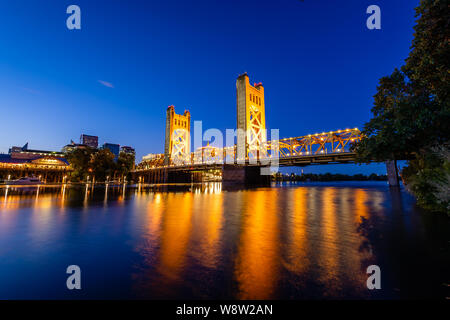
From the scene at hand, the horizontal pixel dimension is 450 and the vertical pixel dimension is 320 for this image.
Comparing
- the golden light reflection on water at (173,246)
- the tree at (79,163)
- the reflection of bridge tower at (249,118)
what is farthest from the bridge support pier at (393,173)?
the tree at (79,163)

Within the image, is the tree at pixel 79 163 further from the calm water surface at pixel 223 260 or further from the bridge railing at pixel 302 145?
the calm water surface at pixel 223 260

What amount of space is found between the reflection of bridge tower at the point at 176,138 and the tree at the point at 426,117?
84.9 meters

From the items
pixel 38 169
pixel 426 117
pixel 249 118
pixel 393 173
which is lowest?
pixel 393 173

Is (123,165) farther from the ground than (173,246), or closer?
farther from the ground

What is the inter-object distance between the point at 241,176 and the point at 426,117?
43730 mm

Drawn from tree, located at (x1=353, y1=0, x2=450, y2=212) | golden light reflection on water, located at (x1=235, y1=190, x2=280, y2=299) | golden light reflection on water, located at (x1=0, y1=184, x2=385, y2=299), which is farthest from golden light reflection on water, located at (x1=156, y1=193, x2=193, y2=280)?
tree, located at (x1=353, y1=0, x2=450, y2=212)

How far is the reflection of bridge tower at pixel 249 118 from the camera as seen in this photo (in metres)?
54.1

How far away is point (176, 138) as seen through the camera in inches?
3971

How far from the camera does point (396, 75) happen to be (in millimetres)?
13844

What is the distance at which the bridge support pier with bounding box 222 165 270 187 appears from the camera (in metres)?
51.9

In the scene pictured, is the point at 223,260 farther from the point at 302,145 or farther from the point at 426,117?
the point at 302,145

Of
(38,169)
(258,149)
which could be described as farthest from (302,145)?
(38,169)

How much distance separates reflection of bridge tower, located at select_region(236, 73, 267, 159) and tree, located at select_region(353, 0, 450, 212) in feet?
134

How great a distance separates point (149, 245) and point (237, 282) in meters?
2.81
